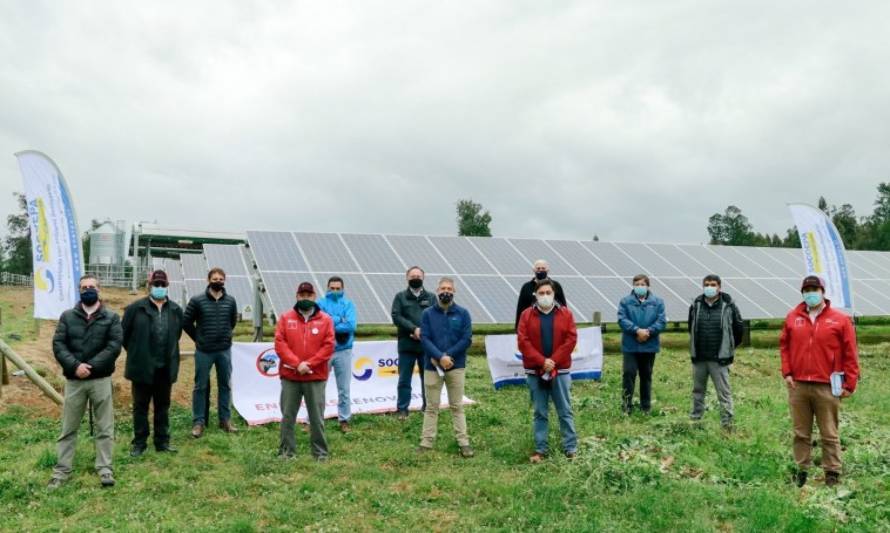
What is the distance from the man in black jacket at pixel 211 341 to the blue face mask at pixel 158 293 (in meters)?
0.78

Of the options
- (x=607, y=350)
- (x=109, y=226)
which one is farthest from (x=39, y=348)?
(x=109, y=226)

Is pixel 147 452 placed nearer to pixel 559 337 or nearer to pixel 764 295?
pixel 559 337

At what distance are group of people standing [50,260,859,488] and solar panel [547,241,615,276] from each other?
386 inches

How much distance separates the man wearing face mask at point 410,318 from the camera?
9508 mm

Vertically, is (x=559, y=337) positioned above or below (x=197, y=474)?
above

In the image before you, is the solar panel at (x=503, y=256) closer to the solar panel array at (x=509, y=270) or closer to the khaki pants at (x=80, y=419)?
the solar panel array at (x=509, y=270)

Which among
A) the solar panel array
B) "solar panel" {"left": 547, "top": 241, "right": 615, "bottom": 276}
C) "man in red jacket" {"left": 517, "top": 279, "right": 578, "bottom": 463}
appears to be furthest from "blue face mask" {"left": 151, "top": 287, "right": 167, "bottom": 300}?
"solar panel" {"left": 547, "top": 241, "right": 615, "bottom": 276}

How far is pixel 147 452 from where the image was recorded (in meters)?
7.79

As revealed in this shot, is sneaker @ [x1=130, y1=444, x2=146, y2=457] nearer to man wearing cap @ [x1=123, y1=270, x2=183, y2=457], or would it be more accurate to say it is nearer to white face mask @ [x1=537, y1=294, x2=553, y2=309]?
man wearing cap @ [x1=123, y1=270, x2=183, y2=457]

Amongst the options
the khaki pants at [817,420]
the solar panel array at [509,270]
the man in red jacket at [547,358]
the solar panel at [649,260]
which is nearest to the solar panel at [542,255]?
the solar panel array at [509,270]

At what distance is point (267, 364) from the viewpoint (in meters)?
10.3

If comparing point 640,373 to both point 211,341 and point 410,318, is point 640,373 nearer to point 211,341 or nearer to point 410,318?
point 410,318

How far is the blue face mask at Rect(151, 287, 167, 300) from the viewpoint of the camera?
793 centimetres

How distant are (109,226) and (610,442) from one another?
54.4 m
